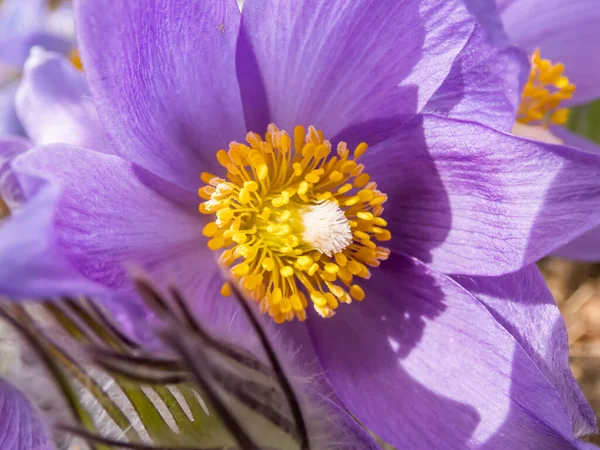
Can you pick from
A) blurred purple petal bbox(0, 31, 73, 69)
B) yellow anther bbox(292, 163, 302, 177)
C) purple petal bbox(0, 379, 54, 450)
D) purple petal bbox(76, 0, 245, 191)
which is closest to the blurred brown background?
yellow anther bbox(292, 163, 302, 177)

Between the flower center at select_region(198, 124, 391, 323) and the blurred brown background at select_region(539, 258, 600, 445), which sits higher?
the flower center at select_region(198, 124, 391, 323)

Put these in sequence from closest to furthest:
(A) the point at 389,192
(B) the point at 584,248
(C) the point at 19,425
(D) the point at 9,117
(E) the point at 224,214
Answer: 1. (C) the point at 19,425
2. (E) the point at 224,214
3. (A) the point at 389,192
4. (B) the point at 584,248
5. (D) the point at 9,117

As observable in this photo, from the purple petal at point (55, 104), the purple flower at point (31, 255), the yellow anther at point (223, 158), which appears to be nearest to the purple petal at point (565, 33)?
the yellow anther at point (223, 158)

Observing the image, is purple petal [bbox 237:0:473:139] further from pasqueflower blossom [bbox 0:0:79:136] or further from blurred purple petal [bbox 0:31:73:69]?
blurred purple petal [bbox 0:31:73:69]

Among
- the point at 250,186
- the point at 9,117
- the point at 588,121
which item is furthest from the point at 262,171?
the point at 588,121

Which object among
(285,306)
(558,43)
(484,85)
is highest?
(558,43)

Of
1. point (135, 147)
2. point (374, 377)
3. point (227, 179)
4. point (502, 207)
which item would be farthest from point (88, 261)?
point (502, 207)

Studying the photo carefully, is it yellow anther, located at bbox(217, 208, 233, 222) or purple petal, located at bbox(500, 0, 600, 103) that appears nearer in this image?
yellow anther, located at bbox(217, 208, 233, 222)

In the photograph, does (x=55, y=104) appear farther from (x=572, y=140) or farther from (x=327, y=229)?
(x=572, y=140)
